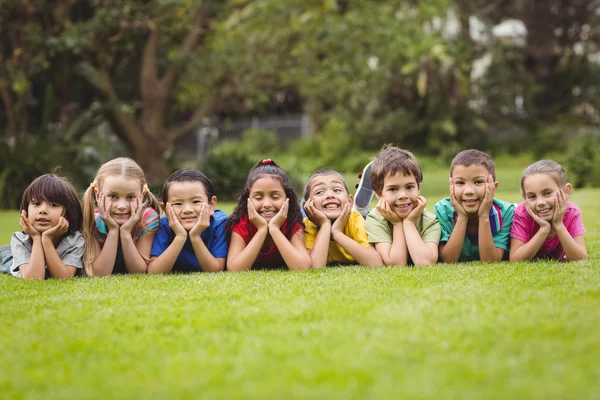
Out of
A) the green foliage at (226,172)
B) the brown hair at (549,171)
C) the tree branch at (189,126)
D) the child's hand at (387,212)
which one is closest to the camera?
the brown hair at (549,171)

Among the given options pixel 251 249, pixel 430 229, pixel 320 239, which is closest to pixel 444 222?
pixel 430 229

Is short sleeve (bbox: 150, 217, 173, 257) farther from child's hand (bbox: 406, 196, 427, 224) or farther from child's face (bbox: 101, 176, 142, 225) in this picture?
child's hand (bbox: 406, 196, 427, 224)

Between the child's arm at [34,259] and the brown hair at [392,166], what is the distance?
8.73 ft

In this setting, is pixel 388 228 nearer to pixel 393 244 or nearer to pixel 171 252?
pixel 393 244

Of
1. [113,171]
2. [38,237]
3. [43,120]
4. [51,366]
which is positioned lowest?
[51,366]

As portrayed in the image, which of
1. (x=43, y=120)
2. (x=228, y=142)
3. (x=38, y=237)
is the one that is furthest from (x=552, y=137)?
(x=38, y=237)

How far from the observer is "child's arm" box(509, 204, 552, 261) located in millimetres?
5219

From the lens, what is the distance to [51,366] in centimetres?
285

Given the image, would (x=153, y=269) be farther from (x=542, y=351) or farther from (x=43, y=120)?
(x=43, y=120)

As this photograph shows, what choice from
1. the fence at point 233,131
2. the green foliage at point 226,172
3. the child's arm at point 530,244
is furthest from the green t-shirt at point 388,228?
the fence at point 233,131

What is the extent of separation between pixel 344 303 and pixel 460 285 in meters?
0.86

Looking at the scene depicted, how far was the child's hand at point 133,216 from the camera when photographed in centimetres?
532

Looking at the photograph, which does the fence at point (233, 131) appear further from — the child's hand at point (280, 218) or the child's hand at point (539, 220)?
the child's hand at point (539, 220)

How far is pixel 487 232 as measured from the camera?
5.32m
